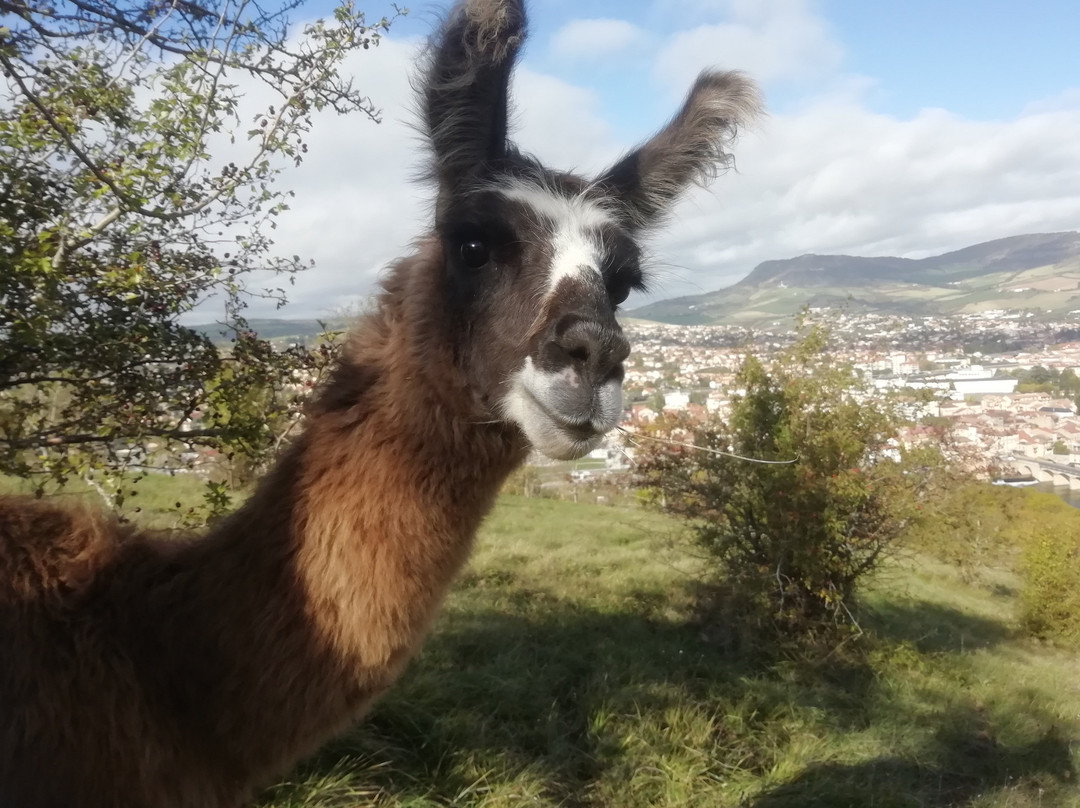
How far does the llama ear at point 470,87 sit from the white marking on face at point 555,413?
0.94 m

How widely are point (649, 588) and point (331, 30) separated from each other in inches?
313

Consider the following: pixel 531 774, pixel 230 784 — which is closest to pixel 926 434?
pixel 531 774

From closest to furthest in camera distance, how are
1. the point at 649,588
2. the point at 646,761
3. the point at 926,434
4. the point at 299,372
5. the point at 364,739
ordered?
the point at 299,372, the point at 364,739, the point at 646,761, the point at 926,434, the point at 649,588

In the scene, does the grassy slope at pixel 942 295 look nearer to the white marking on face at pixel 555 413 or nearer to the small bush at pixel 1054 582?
the small bush at pixel 1054 582

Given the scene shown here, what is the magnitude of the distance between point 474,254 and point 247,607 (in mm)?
1401

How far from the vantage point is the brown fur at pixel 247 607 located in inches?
75.0

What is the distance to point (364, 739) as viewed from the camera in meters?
4.32

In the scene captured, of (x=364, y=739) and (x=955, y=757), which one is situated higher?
(x=364, y=739)

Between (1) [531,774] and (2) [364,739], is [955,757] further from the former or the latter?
(2) [364,739]

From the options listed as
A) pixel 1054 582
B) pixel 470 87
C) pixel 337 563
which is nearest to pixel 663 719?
pixel 337 563

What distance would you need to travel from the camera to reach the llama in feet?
6.36

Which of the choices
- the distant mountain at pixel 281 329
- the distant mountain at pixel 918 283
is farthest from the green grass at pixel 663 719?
the distant mountain at pixel 918 283

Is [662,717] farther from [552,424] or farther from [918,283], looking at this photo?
[918,283]

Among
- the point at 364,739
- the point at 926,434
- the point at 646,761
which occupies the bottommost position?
the point at 646,761
